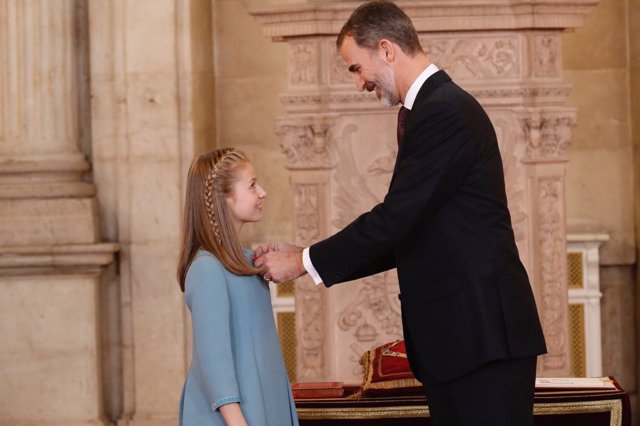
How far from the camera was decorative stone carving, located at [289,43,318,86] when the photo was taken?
5.85 m

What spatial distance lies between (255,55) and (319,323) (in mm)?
2679

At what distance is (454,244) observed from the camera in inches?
135

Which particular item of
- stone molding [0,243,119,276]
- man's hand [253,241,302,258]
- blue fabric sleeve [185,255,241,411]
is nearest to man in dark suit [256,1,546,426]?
man's hand [253,241,302,258]

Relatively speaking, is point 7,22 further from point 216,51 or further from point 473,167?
point 473,167

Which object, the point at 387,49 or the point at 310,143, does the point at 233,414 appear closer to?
the point at 387,49

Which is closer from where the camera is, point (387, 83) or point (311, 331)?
point (387, 83)

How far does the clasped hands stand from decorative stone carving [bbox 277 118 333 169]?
203 cm

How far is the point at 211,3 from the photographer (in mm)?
7840

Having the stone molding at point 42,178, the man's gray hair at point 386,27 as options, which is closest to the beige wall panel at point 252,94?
the stone molding at point 42,178

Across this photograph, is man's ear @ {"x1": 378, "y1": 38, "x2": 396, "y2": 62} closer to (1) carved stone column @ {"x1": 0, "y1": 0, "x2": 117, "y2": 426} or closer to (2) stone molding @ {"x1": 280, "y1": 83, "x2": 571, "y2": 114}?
(2) stone molding @ {"x1": 280, "y1": 83, "x2": 571, "y2": 114}

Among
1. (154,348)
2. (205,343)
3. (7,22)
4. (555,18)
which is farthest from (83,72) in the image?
(205,343)

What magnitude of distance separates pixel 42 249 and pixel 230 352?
12.0ft

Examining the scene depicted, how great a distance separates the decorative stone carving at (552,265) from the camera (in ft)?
19.3

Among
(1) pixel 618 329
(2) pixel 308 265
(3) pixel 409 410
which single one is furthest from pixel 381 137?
(1) pixel 618 329
